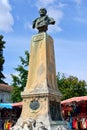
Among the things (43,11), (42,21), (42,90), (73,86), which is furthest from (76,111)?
(73,86)

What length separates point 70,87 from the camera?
3481 cm

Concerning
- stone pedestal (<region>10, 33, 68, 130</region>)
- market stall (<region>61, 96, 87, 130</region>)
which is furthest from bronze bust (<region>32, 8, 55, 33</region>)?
market stall (<region>61, 96, 87, 130</region>)

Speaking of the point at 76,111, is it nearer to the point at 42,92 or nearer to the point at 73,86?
the point at 42,92

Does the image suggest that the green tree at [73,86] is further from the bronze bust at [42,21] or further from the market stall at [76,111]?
the bronze bust at [42,21]

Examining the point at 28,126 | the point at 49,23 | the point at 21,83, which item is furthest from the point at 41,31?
the point at 21,83

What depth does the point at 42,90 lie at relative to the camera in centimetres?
1462

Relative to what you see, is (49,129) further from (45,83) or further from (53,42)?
(53,42)

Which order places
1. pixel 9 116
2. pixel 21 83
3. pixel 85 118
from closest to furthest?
pixel 85 118 → pixel 9 116 → pixel 21 83

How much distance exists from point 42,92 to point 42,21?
3.42 m

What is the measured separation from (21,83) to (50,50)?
1836 cm

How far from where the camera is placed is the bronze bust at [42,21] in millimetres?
15812

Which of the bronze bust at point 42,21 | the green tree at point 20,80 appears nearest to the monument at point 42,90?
the bronze bust at point 42,21

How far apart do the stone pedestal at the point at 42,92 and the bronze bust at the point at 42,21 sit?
1.58 feet

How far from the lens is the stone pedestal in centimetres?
1434
